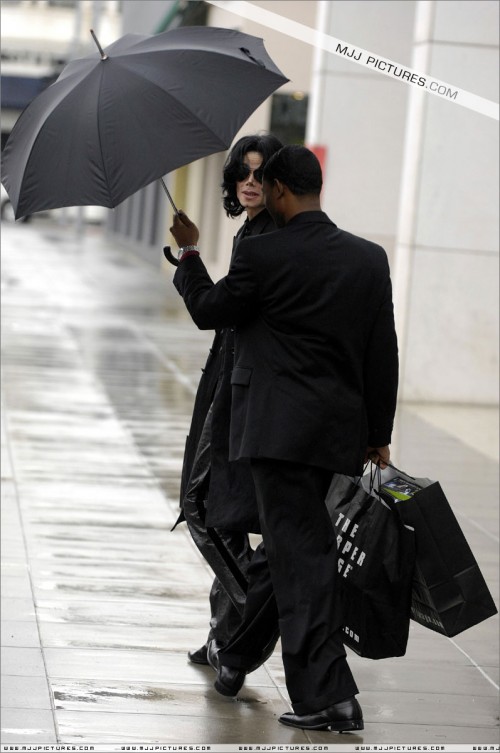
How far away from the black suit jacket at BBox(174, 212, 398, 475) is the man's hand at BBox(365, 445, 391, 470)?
117mm

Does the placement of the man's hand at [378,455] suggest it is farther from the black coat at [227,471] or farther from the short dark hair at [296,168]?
the short dark hair at [296,168]

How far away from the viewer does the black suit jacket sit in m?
4.39

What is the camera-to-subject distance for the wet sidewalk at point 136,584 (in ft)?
15.3

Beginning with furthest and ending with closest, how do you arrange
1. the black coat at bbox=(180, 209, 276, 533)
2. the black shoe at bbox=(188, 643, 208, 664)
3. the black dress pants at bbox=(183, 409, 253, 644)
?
1. the black shoe at bbox=(188, 643, 208, 664)
2. the black dress pants at bbox=(183, 409, 253, 644)
3. the black coat at bbox=(180, 209, 276, 533)

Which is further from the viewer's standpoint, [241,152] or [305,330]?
[241,152]

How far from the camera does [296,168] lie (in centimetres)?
447

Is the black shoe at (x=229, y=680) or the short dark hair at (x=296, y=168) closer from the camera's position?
the short dark hair at (x=296, y=168)

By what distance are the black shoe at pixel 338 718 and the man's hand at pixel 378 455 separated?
78 centimetres

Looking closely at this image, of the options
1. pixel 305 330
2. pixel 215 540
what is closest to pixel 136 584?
pixel 215 540

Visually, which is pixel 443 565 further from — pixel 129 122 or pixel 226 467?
pixel 129 122

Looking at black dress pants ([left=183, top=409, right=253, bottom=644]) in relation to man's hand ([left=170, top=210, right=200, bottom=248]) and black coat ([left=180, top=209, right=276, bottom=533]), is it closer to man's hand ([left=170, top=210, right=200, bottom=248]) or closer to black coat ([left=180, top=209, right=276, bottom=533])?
black coat ([left=180, top=209, right=276, bottom=533])

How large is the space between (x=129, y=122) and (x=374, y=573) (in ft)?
5.47

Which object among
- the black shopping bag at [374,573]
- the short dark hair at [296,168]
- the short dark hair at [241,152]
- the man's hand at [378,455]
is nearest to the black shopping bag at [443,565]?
the black shopping bag at [374,573]

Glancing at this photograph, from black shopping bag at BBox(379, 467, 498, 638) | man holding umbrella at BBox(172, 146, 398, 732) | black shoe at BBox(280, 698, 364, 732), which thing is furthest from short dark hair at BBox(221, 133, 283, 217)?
black shoe at BBox(280, 698, 364, 732)
